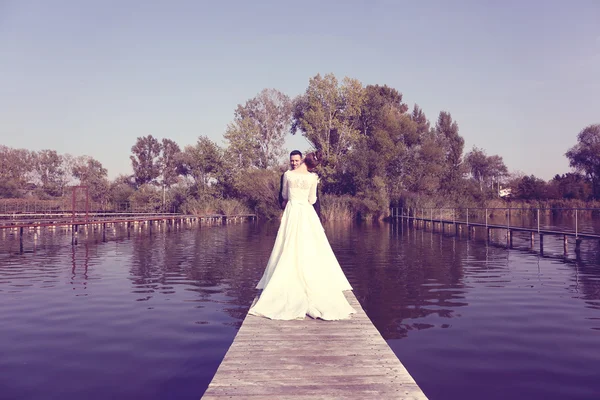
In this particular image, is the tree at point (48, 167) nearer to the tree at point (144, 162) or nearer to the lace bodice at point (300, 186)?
the tree at point (144, 162)

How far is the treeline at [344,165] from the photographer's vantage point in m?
42.6

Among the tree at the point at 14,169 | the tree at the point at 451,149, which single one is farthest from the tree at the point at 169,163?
the tree at the point at 451,149

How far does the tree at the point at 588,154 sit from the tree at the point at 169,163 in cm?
5634

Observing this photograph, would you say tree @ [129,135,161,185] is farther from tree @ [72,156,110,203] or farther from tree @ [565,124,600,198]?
tree @ [565,124,600,198]

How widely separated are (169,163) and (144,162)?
3956 mm

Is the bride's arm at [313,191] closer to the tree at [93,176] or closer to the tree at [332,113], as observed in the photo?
the tree at [332,113]

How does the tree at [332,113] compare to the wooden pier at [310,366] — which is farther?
the tree at [332,113]

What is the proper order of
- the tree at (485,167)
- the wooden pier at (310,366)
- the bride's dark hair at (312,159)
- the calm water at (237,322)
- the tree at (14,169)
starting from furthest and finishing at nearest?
the tree at (485,167), the tree at (14,169), the bride's dark hair at (312,159), the calm water at (237,322), the wooden pier at (310,366)

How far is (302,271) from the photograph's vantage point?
19.2 ft

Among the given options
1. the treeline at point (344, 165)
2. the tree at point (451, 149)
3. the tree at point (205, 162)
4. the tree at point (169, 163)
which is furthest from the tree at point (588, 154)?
the tree at point (169, 163)

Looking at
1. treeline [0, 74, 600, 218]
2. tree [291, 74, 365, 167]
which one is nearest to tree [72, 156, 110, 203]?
treeline [0, 74, 600, 218]

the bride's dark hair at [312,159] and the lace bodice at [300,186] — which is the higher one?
the bride's dark hair at [312,159]

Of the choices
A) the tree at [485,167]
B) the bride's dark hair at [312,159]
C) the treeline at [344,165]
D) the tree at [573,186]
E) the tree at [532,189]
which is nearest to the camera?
the bride's dark hair at [312,159]

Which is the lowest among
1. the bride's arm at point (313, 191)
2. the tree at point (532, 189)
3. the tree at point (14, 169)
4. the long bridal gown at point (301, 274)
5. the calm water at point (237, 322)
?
the calm water at point (237, 322)
